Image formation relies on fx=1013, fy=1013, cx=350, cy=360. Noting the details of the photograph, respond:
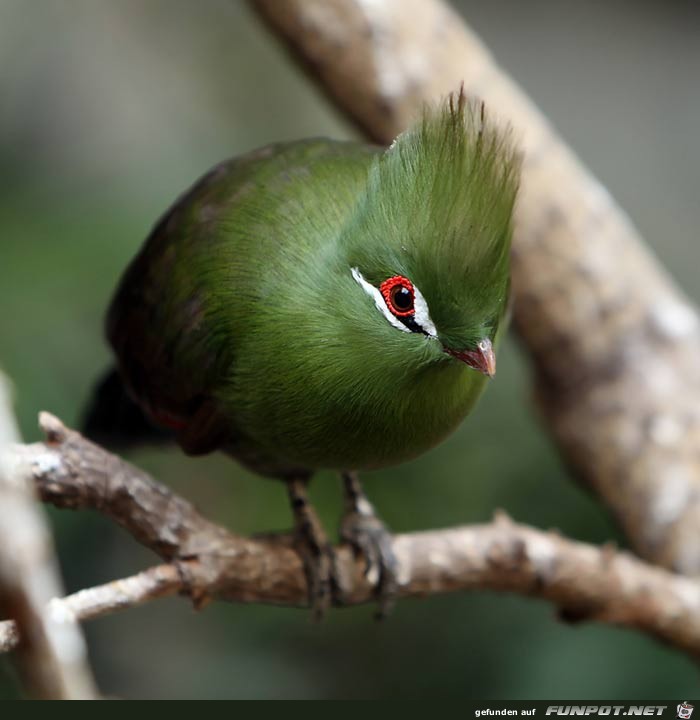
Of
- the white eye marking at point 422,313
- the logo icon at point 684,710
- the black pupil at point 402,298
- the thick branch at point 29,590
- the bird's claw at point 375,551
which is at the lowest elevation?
the logo icon at point 684,710

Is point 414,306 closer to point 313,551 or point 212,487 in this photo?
point 313,551

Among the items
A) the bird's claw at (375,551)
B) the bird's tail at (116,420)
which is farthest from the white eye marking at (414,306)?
the bird's tail at (116,420)

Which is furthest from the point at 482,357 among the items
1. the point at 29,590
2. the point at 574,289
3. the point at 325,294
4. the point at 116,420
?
the point at 574,289

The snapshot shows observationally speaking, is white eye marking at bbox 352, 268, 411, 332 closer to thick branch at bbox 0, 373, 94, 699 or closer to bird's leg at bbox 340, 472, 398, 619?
bird's leg at bbox 340, 472, 398, 619

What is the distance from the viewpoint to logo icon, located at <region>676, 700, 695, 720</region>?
2.98 metres

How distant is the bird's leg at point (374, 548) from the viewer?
270cm

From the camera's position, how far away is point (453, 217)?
179cm

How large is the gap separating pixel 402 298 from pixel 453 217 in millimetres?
185

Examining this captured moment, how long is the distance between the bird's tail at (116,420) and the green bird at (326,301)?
247mm

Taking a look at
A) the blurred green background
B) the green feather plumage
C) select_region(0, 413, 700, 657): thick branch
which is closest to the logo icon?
select_region(0, 413, 700, 657): thick branch

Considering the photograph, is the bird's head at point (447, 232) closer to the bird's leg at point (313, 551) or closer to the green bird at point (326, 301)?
the green bird at point (326, 301)

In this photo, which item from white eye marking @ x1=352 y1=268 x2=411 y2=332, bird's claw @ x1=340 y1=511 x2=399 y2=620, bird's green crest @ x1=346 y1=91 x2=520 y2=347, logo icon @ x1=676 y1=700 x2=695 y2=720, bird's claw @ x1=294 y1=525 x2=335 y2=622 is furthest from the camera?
logo icon @ x1=676 y1=700 x2=695 y2=720

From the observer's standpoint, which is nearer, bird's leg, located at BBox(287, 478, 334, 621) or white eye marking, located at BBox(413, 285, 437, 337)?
white eye marking, located at BBox(413, 285, 437, 337)

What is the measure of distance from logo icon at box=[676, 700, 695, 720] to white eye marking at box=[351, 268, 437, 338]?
5.75 ft
